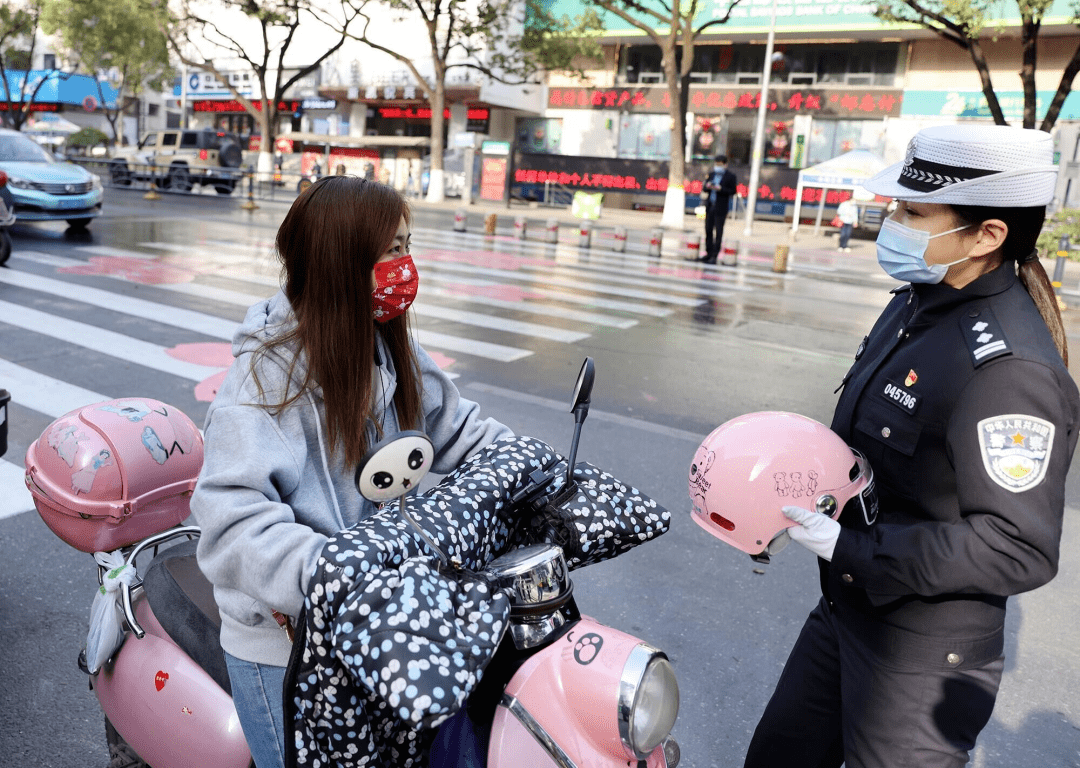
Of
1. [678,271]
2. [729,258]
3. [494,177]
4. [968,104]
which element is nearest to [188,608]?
[678,271]

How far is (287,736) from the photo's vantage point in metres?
1.64

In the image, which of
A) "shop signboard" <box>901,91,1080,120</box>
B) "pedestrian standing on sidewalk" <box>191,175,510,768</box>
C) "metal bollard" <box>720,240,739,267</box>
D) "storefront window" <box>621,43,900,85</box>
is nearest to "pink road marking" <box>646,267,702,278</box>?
"metal bollard" <box>720,240,739,267</box>

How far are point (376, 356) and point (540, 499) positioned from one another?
1.69ft

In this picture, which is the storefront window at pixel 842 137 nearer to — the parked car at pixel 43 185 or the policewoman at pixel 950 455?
the parked car at pixel 43 185

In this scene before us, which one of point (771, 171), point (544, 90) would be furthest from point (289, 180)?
point (771, 171)

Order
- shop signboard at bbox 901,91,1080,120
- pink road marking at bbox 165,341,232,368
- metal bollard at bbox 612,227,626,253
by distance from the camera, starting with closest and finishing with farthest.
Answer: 1. pink road marking at bbox 165,341,232,368
2. metal bollard at bbox 612,227,626,253
3. shop signboard at bbox 901,91,1080,120

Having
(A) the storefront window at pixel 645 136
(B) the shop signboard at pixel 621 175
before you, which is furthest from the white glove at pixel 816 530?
(A) the storefront window at pixel 645 136

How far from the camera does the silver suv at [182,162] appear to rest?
92.3 feet

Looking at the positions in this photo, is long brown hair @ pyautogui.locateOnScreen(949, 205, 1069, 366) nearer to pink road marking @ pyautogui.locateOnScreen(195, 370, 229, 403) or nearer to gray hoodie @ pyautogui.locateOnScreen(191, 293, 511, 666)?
gray hoodie @ pyautogui.locateOnScreen(191, 293, 511, 666)

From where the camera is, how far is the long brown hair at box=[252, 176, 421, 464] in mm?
1844

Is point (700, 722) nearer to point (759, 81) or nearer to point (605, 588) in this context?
point (605, 588)

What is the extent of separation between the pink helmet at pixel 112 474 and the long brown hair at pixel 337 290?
2.65 ft

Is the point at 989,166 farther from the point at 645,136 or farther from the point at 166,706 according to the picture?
the point at 645,136

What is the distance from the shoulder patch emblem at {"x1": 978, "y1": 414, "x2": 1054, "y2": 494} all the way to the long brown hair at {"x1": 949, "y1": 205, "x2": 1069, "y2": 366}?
0.90ft
